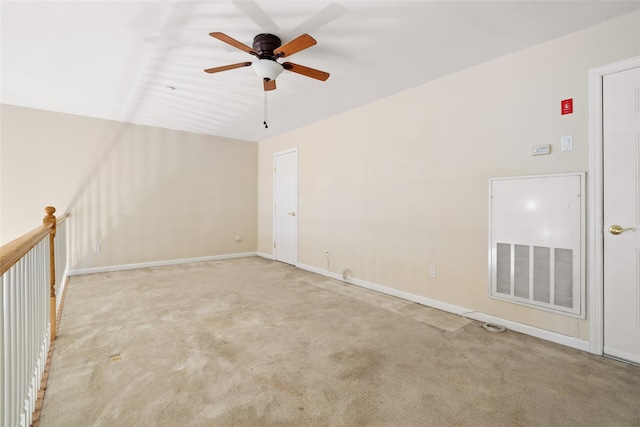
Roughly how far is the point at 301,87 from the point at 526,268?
293cm

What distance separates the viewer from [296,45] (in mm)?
2115

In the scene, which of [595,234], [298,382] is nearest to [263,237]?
[298,382]

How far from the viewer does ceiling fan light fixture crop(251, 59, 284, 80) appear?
95.9 inches

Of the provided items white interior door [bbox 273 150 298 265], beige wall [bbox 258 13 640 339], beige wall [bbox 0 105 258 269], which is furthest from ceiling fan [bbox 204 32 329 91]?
beige wall [bbox 0 105 258 269]

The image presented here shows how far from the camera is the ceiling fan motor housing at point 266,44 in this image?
2328 millimetres

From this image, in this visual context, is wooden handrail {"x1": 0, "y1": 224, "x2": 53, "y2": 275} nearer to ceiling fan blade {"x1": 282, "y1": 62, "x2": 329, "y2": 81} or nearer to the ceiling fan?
the ceiling fan

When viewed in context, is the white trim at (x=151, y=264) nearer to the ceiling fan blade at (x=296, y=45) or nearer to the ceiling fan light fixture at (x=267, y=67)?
the ceiling fan light fixture at (x=267, y=67)

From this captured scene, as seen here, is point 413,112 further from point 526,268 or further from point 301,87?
point 526,268

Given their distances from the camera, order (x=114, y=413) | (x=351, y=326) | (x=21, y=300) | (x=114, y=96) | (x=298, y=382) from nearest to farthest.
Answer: (x=21, y=300) → (x=114, y=413) → (x=298, y=382) → (x=351, y=326) → (x=114, y=96)

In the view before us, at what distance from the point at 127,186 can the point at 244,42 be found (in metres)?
3.69

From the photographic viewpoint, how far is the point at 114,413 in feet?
5.06

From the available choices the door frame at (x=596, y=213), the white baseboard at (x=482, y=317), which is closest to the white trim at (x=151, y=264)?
the white baseboard at (x=482, y=317)

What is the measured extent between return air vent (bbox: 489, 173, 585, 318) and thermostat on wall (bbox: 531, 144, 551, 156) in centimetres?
20

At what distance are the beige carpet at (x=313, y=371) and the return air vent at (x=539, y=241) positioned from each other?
1.32 ft
